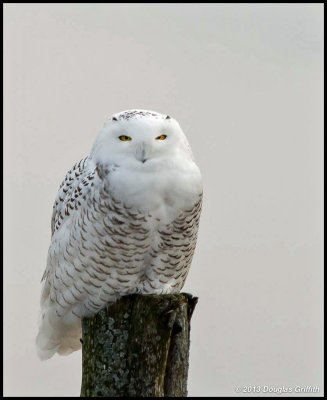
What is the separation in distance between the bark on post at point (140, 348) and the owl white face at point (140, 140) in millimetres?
600

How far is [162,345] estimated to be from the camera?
379cm

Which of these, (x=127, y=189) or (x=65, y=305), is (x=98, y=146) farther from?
(x=65, y=305)

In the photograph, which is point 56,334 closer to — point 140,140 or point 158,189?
point 158,189

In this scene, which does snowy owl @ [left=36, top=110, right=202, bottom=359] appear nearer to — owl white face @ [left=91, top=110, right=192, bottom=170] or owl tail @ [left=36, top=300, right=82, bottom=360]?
owl white face @ [left=91, top=110, right=192, bottom=170]

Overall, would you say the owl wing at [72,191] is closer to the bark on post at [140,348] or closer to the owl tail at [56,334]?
the owl tail at [56,334]

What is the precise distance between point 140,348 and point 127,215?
1.91 ft

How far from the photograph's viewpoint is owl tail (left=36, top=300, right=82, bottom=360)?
166 inches

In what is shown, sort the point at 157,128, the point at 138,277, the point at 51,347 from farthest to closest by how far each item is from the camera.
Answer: the point at 51,347 → the point at 138,277 → the point at 157,128

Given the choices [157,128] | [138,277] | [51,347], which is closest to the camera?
[157,128]

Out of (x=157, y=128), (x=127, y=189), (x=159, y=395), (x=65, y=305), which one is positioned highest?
(x=157, y=128)

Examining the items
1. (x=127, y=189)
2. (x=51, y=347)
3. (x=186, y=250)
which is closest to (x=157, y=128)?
(x=127, y=189)

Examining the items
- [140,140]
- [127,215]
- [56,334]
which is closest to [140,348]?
[127,215]

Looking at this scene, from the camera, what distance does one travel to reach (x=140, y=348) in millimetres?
3812

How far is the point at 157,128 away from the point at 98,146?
30 cm
